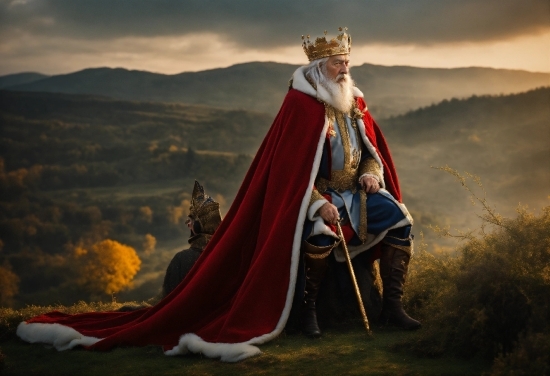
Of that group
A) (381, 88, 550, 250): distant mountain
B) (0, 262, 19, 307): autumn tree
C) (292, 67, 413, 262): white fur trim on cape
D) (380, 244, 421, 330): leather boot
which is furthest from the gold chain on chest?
(0, 262, 19, 307): autumn tree

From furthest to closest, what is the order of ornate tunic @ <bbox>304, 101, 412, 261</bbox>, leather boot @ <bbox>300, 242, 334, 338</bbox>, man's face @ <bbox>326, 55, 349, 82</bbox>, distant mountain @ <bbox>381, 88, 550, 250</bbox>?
distant mountain @ <bbox>381, 88, 550, 250</bbox> → man's face @ <bbox>326, 55, 349, 82</bbox> → ornate tunic @ <bbox>304, 101, 412, 261</bbox> → leather boot @ <bbox>300, 242, 334, 338</bbox>

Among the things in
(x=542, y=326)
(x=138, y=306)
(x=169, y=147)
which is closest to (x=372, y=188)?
(x=542, y=326)

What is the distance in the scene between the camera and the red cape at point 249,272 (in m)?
5.53

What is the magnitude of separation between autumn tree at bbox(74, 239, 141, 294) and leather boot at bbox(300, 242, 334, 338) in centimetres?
1546

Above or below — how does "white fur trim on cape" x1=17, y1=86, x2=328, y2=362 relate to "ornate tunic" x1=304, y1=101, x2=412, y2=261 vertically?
below

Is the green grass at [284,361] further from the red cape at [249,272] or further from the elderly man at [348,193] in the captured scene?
the elderly man at [348,193]

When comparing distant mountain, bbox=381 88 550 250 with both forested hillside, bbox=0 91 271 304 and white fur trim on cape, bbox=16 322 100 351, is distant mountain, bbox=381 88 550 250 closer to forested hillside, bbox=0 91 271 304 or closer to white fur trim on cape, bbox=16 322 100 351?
forested hillside, bbox=0 91 271 304

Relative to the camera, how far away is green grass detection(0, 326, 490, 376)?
458 cm

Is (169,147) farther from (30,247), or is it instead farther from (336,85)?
(336,85)

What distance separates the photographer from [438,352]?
4.75 m

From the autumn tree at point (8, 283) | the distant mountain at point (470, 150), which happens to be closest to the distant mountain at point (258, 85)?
the distant mountain at point (470, 150)

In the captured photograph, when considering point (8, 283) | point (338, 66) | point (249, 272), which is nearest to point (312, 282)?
point (249, 272)

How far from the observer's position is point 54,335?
5941mm

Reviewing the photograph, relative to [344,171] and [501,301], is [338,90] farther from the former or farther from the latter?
[501,301]
